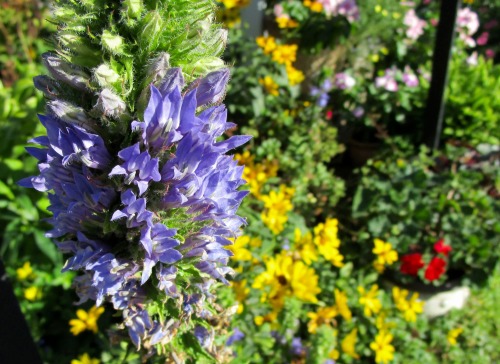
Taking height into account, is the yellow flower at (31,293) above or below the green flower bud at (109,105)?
below

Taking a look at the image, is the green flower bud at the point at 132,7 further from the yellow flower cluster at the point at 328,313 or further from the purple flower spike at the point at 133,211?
the yellow flower cluster at the point at 328,313

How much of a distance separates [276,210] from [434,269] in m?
0.84

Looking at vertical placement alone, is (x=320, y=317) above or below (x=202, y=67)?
below

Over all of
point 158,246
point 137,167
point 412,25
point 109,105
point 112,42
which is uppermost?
point 412,25

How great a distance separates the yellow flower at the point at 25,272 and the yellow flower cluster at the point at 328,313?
116 centimetres

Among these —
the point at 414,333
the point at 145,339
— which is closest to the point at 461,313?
the point at 414,333

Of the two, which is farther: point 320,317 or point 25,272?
point 320,317

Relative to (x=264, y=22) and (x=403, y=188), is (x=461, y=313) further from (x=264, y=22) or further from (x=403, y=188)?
(x=264, y=22)

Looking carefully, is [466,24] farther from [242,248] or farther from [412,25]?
[242,248]

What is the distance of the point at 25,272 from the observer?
6.64ft

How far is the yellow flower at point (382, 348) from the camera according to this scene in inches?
86.4

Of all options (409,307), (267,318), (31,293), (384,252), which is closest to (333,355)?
(267,318)

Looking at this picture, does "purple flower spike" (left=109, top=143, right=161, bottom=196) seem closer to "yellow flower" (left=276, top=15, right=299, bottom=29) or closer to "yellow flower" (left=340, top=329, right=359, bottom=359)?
"yellow flower" (left=340, top=329, right=359, bottom=359)

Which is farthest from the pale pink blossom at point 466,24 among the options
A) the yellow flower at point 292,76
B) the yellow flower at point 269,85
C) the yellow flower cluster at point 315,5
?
the yellow flower at point 269,85
